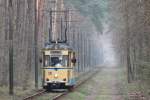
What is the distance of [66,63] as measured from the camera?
Result: 116 ft

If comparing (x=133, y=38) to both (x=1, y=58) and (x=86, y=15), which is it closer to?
(x=1, y=58)

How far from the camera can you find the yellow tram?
35.0m

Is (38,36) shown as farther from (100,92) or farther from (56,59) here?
(100,92)

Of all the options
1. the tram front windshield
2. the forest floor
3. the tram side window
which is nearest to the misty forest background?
the forest floor

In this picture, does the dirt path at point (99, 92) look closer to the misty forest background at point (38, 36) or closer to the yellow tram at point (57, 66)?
the yellow tram at point (57, 66)

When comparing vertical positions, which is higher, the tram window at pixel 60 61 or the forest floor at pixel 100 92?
the tram window at pixel 60 61

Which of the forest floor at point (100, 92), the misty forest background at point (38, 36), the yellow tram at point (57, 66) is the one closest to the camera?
the forest floor at point (100, 92)

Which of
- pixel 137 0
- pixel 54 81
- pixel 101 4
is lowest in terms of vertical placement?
pixel 54 81

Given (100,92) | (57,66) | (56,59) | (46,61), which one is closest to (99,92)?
(100,92)

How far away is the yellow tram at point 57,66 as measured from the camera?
35.0m

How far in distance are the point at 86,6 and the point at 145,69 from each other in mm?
60583

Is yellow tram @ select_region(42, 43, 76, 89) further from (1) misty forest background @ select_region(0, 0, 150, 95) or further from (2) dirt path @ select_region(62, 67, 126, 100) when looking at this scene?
(1) misty forest background @ select_region(0, 0, 150, 95)

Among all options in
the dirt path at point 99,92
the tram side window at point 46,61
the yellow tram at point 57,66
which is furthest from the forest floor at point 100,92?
the tram side window at point 46,61

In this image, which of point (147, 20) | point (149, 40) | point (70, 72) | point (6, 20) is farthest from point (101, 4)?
point (147, 20)
